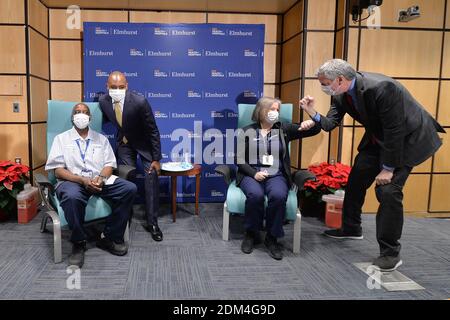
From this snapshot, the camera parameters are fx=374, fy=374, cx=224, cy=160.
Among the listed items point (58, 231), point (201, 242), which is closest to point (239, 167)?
point (201, 242)

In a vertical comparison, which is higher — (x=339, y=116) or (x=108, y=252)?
(x=339, y=116)

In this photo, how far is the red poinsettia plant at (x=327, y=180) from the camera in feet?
12.2

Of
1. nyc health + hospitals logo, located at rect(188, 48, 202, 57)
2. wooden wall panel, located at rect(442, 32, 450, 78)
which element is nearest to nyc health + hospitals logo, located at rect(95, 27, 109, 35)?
nyc health + hospitals logo, located at rect(188, 48, 202, 57)

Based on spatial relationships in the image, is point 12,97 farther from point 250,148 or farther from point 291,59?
point 291,59

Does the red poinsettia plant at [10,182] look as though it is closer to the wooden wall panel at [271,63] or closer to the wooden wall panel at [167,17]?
the wooden wall panel at [167,17]

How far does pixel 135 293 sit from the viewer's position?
229 cm

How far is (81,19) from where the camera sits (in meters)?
4.37

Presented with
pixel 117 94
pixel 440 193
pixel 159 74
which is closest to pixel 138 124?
pixel 117 94

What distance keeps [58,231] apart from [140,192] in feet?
5.73

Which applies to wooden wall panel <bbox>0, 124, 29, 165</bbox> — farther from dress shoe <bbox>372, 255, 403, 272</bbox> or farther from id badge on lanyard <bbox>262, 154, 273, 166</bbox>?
dress shoe <bbox>372, 255, 403, 272</bbox>

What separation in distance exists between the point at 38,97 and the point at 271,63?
2.73 m

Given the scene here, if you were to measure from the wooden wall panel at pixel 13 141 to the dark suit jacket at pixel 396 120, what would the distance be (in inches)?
129

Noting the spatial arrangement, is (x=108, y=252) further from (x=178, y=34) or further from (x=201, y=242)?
(x=178, y=34)

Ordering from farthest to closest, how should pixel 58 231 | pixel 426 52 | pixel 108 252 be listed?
pixel 426 52, pixel 108 252, pixel 58 231
